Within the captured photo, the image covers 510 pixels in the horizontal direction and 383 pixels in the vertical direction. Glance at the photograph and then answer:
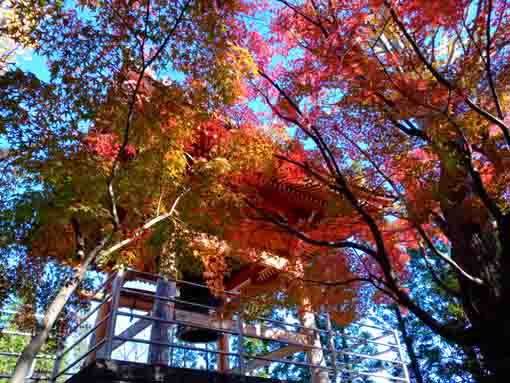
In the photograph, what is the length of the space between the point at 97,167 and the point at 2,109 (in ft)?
3.45

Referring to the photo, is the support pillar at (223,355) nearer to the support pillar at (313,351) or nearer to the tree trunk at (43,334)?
A: the support pillar at (313,351)

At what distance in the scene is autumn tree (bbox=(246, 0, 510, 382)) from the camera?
13.6 feet

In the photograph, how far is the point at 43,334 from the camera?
117 inches

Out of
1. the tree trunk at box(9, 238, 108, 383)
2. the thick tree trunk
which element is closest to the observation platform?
the tree trunk at box(9, 238, 108, 383)

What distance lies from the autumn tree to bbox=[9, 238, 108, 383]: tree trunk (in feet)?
8.42

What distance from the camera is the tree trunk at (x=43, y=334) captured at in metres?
2.78

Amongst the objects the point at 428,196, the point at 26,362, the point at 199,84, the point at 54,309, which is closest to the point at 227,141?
the point at 199,84

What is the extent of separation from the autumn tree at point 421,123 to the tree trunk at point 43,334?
257 cm

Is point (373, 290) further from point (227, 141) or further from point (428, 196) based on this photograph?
point (227, 141)

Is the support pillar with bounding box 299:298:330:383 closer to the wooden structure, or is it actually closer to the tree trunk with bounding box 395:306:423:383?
the wooden structure

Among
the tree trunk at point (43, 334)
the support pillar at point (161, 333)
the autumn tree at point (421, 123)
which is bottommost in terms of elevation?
the tree trunk at point (43, 334)

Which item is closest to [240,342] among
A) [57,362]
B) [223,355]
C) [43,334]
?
[57,362]

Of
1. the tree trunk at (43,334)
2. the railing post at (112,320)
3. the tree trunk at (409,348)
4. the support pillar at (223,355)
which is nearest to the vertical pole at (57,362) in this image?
the railing post at (112,320)

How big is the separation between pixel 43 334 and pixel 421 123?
518 centimetres
